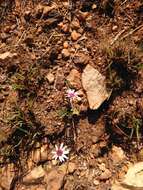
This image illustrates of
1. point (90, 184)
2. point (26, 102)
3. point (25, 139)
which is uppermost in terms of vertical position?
point (26, 102)

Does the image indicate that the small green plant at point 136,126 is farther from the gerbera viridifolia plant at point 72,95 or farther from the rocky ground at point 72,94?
the gerbera viridifolia plant at point 72,95

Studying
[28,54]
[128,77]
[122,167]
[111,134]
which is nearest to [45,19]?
[28,54]

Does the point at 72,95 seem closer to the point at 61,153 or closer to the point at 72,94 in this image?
the point at 72,94

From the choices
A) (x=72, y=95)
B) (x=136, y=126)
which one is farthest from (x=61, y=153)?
(x=136, y=126)

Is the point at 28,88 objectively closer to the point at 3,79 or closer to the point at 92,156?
the point at 3,79

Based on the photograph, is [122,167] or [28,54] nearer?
[122,167]

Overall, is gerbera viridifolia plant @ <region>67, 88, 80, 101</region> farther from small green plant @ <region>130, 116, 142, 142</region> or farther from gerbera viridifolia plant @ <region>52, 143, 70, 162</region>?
small green plant @ <region>130, 116, 142, 142</region>

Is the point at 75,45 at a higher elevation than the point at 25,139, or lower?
higher
